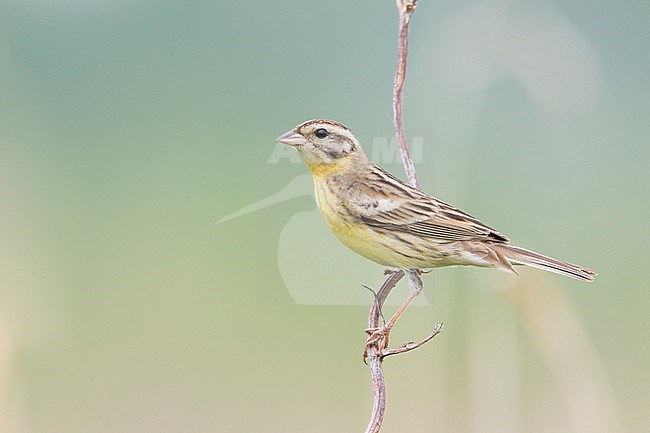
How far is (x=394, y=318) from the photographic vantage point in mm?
2713

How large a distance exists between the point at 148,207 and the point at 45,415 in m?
4.22

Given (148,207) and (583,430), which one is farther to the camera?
(148,207)

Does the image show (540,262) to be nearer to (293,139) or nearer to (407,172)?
(407,172)

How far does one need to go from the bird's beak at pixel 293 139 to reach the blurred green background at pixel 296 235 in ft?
2.28

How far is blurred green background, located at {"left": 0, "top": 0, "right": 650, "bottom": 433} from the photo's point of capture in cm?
414

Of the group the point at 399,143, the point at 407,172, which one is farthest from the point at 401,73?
the point at 407,172

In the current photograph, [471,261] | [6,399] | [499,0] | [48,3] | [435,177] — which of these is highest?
[48,3]

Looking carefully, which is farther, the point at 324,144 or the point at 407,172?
the point at 324,144

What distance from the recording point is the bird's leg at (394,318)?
2.49 metres

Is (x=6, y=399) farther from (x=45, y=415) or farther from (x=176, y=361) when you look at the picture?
(x=176, y=361)

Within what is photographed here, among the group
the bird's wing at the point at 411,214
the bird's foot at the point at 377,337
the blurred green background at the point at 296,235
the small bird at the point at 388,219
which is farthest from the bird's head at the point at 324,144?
the bird's foot at the point at 377,337

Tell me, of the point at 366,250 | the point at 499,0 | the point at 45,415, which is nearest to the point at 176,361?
the point at 45,415

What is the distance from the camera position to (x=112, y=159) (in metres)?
13.1

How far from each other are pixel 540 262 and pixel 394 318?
58 cm
